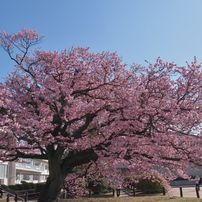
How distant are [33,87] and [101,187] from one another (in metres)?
15.2

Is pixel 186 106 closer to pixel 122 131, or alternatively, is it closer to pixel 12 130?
pixel 122 131

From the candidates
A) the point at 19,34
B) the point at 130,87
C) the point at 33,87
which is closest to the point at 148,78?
the point at 130,87

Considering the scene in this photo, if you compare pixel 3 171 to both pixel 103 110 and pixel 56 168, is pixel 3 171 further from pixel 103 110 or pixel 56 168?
pixel 103 110

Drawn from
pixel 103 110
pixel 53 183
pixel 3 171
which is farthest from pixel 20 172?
pixel 103 110

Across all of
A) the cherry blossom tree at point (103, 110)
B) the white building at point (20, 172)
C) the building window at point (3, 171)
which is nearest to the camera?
the cherry blossom tree at point (103, 110)

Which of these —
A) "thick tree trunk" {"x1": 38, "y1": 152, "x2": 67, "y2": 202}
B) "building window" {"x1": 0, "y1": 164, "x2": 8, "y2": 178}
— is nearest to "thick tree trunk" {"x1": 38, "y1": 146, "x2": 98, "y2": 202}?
"thick tree trunk" {"x1": 38, "y1": 152, "x2": 67, "y2": 202}

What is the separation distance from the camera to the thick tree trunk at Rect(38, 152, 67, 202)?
1102 cm

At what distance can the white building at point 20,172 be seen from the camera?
114ft

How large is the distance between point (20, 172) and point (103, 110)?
149ft

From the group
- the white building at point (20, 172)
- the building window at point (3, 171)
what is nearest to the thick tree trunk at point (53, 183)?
the white building at point (20, 172)

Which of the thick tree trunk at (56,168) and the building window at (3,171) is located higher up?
the thick tree trunk at (56,168)

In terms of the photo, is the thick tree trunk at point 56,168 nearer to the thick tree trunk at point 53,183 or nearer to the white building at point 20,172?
the thick tree trunk at point 53,183

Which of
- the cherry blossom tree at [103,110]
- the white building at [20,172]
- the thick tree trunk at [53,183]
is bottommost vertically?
the white building at [20,172]

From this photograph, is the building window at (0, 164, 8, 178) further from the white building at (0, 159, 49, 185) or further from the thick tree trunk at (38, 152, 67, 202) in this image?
the thick tree trunk at (38, 152, 67, 202)
